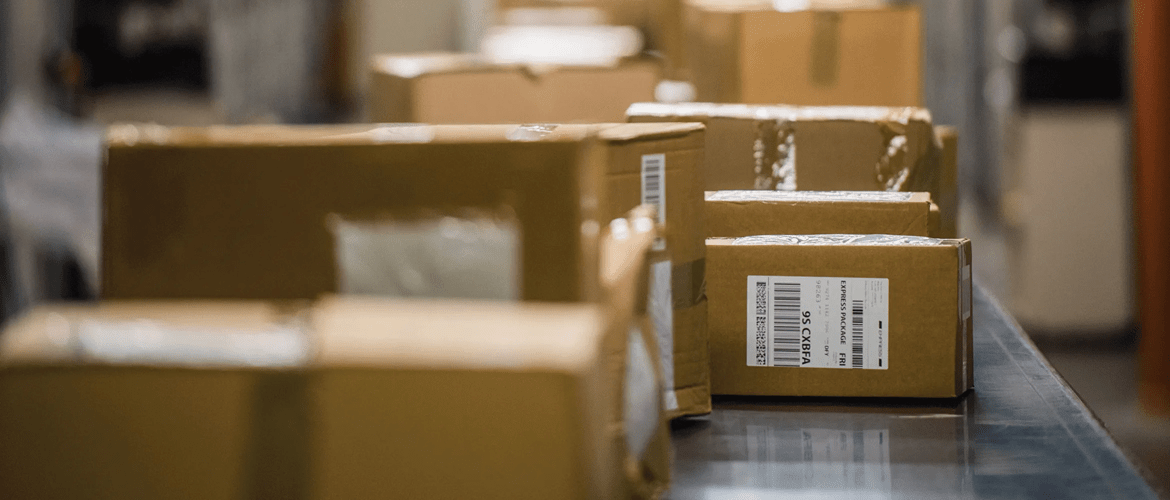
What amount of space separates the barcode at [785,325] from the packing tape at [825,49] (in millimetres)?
688

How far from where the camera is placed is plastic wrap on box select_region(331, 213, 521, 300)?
2.57 ft

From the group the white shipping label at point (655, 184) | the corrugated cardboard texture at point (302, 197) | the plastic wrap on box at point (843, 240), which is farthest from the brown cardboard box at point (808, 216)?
the corrugated cardboard texture at point (302, 197)

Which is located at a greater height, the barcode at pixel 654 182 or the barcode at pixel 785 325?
the barcode at pixel 654 182

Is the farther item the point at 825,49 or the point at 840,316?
the point at 825,49

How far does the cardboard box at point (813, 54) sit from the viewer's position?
1754mm

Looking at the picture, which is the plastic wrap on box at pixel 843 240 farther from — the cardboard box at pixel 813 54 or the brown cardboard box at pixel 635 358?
the cardboard box at pixel 813 54

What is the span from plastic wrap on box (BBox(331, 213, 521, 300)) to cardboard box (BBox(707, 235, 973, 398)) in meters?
0.46

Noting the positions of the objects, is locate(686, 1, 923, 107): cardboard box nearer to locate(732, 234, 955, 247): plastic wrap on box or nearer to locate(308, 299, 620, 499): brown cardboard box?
locate(732, 234, 955, 247): plastic wrap on box

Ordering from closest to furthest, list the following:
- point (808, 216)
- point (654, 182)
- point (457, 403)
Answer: point (457, 403)
point (654, 182)
point (808, 216)

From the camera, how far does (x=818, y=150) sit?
1382mm

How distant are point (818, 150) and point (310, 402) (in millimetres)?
835

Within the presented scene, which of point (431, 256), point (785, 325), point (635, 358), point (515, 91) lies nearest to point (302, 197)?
point (431, 256)

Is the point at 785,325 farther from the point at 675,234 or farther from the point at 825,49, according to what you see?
the point at 825,49

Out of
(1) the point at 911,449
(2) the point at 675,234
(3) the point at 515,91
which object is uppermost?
(3) the point at 515,91
